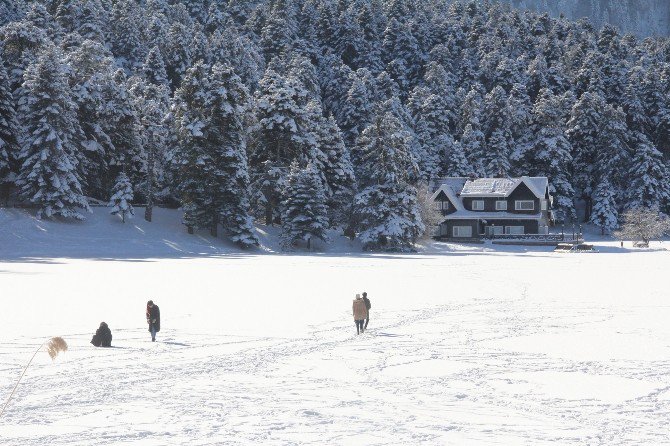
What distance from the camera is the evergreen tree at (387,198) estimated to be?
59969mm

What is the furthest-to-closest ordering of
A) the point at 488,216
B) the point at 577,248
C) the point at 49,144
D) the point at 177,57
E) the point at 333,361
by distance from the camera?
the point at 177,57
the point at 488,216
the point at 577,248
the point at 49,144
the point at 333,361

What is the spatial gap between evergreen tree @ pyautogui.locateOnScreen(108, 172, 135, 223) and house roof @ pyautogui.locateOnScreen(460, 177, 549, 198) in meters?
38.1

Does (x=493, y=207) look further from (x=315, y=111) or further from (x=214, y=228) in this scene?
(x=214, y=228)

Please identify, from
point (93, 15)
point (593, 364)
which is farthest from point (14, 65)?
point (593, 364)

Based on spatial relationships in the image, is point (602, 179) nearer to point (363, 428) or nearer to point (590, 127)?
point (590, 127)

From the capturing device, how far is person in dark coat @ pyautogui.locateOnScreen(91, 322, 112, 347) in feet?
57.8

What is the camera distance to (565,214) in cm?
8719

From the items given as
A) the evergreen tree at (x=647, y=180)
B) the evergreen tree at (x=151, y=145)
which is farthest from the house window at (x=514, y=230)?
the evergreen tree at (x=151, y=145)

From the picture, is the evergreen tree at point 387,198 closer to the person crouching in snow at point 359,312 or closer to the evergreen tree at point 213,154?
the evergreen tree at point 213,154

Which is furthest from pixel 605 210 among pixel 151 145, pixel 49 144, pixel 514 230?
pixel 49 144

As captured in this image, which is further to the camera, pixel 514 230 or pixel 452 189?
pixel 452 189

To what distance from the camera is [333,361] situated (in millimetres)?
16516

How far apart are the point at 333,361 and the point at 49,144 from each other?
42.3 m

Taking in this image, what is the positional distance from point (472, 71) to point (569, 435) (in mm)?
106012
